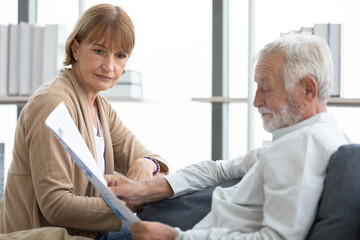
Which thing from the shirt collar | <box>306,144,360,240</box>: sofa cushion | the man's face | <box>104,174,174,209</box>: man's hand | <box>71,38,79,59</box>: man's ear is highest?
<box>71,38,79,59</box>: man's ear

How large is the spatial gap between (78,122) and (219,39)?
1.46m

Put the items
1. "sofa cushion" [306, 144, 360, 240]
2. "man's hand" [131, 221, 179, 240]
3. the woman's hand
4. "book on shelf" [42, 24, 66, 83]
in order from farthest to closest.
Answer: "book on shelf" [42, 24, 66, 83]
the woman's hand
"man's hand" [131, 221, 179, 240]
"sofa cushion" [306, 144, 360, 240]

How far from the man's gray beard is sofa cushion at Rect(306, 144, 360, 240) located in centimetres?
17

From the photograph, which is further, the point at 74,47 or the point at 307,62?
the point at 74,47

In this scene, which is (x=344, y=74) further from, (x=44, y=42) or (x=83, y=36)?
(x=44, y=42)

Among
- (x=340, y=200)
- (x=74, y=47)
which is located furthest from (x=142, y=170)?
(x=340, y=200)

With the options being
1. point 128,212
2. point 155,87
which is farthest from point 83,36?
point 155,87

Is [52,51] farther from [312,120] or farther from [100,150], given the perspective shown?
[312,120]

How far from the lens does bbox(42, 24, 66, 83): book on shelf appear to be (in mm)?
2754

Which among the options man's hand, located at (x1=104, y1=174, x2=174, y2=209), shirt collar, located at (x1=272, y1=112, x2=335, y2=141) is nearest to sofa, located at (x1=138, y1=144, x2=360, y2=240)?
shirt collar, located at (x1=272, y1=112, x2=335, y2=141)

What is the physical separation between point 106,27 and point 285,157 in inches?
38.0

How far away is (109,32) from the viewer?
6.33ft

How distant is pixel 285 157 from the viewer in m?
1.24

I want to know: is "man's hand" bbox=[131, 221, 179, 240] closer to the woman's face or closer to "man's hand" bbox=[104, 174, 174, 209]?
"man's hand" bbox=[104, 174, 174, 209]
